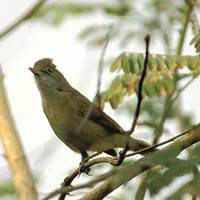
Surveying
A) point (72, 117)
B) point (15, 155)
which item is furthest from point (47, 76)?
point (15, 155)

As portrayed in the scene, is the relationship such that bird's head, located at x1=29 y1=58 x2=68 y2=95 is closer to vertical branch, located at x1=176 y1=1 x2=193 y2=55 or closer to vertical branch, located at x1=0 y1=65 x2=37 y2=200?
vertical branch, located at x1=0 y1=65 x2=37 y2=200

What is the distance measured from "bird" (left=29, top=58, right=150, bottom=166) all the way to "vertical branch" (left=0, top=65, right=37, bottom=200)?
34cm

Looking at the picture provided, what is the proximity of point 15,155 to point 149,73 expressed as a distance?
4.61 feet

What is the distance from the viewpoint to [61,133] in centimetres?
515

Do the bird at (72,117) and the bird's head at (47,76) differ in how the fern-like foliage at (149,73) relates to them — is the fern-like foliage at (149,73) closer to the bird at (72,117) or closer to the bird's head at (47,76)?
the bird at (72,117)

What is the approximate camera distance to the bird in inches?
202

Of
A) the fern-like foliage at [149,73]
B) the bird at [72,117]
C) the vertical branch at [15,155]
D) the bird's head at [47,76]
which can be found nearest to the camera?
the fern-like foliage at [149,73]

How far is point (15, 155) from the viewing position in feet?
17.5

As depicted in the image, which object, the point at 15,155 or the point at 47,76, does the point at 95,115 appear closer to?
the point at 47,76

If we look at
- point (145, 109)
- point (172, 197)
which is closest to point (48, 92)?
point (145, 109)

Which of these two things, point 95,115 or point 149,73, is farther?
point 95,115

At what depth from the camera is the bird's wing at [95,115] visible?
16.4 feet

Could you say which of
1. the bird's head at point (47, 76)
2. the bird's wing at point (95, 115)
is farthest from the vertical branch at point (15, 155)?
the bird's wing at point (95, 115)

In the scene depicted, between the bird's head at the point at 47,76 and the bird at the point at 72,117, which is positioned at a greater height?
the bird's head at the point at 47,76
